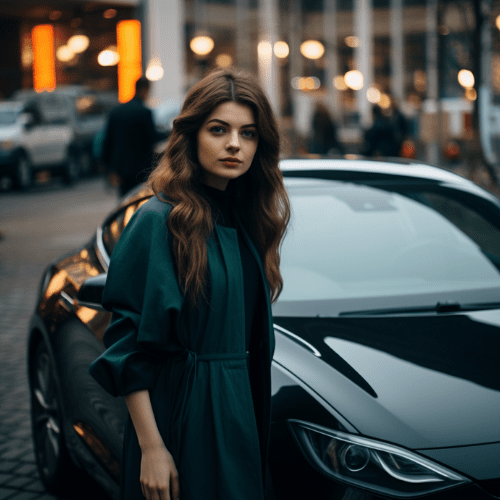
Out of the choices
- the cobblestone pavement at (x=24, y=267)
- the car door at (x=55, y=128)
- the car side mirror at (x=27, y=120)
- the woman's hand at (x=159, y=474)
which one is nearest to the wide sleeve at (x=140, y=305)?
the woman's hand at (x=159, y=474)

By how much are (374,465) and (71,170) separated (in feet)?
64.6

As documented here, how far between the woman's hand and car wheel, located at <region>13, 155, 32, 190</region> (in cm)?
1780

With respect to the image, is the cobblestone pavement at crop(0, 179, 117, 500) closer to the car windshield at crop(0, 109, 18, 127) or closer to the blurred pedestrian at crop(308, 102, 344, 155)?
the car windshield at crop(0, 109, 18, 127)

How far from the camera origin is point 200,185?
1908 millimetres

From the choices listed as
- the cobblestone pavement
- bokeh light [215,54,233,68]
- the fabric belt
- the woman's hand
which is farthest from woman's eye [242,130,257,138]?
bokeh light [215,54,233,68]

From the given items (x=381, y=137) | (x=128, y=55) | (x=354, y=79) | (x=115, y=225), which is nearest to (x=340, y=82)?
(x=354, y=79)

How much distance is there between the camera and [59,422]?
341 cm

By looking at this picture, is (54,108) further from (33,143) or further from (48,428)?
(48,428)

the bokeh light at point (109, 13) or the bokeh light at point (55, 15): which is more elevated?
the bokeh light at point (55, 15)

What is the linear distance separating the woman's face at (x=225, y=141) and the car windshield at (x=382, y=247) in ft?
3.78

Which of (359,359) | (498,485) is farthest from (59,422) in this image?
(498,485)

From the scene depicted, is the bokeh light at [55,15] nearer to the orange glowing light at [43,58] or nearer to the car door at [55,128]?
the orange glowing light at [43,58]

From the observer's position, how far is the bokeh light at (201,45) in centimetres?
3170

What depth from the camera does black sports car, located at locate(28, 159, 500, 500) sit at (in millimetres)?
2170
